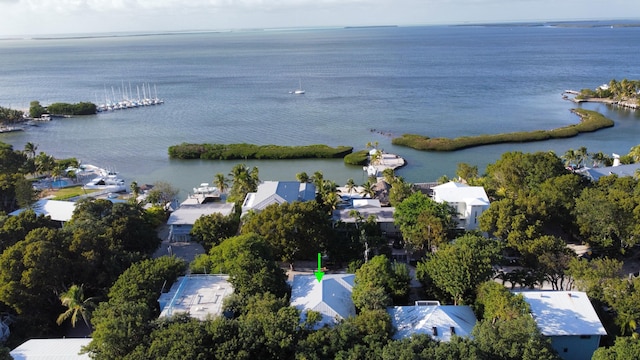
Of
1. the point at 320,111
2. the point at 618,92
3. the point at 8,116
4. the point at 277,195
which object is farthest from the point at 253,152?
the point at 618,92

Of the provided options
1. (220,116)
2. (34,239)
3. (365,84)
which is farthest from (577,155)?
(365,84)

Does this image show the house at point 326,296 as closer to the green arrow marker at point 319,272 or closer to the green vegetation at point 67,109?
the green arrow marker at point 319,272

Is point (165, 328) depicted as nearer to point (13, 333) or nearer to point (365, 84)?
point (13, 333)

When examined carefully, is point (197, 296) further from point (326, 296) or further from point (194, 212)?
point (194, 212)

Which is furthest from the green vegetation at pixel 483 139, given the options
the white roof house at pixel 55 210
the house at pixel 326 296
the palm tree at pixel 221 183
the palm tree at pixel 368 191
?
the white roof house at pixel 55 210

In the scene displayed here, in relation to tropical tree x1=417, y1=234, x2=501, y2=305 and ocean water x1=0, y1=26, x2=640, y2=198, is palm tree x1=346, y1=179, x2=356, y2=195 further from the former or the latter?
tropical tree x1=417, y1=234, x2=501, y2=305

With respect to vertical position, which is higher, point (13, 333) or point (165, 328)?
point (165, 328)
